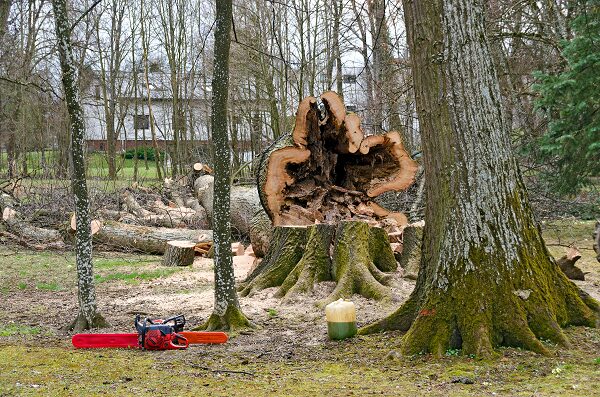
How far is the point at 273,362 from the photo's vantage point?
489 cm

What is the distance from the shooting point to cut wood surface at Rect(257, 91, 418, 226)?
8.79 meters

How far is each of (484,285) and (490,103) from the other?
125 cm

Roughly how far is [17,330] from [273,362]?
9.76 ft

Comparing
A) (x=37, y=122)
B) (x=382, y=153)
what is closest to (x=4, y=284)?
(x=382, y=153)

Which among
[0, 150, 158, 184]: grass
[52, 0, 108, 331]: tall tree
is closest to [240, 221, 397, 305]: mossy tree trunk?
[52, 0, 108, 331]: tall tree

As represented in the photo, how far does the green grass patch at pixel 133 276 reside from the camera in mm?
10291

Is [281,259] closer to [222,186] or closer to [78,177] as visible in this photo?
[222,186]

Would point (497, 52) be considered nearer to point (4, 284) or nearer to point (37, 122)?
point (4, 284)

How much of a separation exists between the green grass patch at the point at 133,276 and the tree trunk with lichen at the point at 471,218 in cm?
621

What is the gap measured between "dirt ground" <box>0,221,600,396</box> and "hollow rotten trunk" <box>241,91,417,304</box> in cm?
25

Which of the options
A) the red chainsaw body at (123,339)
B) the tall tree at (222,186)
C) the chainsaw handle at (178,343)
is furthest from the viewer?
the tall tree at (222,186)

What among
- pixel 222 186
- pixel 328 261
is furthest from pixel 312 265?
pixel 222 186

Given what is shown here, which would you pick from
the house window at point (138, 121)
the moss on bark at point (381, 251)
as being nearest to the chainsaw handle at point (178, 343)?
the moss on bark at point (381, 251)

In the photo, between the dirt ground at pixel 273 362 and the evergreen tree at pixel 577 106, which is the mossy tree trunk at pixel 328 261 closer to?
the dirt ground at pixel 273 362
